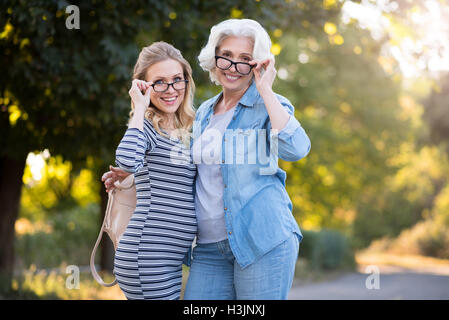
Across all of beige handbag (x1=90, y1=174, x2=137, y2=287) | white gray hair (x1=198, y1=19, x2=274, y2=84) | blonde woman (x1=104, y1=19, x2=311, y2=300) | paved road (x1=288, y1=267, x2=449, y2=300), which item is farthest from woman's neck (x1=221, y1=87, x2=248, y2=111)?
paved road (x1=288, y1=267, x2=449, y2=300)

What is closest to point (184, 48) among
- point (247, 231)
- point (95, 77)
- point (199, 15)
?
point (199, 15)

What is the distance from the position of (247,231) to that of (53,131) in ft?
16.9

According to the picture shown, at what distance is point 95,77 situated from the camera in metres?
6.02

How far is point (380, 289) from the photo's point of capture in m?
11.1

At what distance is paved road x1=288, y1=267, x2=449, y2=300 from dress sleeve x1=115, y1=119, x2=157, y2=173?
21.4 ft

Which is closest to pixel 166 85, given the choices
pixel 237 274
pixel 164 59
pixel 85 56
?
pixel 164 59

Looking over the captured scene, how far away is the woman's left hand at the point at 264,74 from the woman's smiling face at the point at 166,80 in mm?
475

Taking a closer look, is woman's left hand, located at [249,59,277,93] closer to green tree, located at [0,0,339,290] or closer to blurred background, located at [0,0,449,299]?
green tree, located at [0,0,339,290]

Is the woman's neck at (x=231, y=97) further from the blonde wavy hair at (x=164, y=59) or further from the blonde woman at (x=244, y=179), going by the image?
the blonde wavy hair at (x=164, y=59)

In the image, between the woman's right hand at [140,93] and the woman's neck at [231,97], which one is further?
the woman's neck at [231,97]

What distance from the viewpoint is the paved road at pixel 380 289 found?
981 cm

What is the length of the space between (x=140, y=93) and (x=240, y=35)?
0.56 metres

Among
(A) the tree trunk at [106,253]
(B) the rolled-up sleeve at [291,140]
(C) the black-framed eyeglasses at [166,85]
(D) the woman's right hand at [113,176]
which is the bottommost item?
(D) the woman's right hand at [113,176]

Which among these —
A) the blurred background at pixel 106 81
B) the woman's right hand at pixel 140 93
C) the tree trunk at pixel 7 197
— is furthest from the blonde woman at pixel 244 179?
the tree trunk at pixel 7 197
